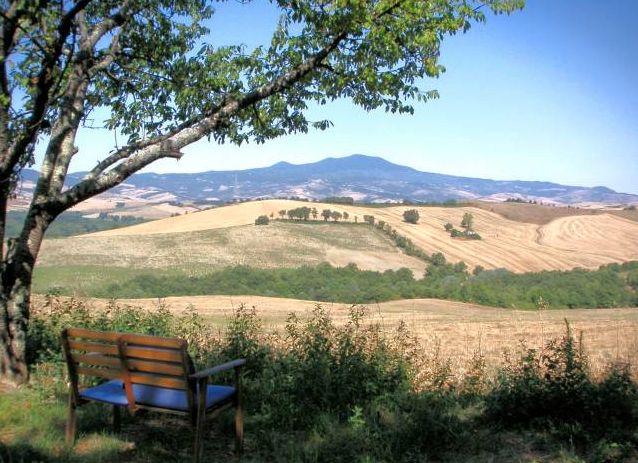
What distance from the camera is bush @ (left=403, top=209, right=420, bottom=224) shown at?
7444 centimetres

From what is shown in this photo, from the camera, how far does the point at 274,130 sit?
930 centimetres

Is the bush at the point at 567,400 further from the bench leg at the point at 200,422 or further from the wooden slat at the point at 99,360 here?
the wooden slat at the point at 99,360

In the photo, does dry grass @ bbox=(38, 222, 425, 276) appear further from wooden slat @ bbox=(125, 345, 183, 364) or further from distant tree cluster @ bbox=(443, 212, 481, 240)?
wooden slat @ bbox=(125, 345, 183, 364)

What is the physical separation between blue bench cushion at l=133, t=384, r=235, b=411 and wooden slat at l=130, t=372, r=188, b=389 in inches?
4.7

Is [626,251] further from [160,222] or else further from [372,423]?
[372,423]

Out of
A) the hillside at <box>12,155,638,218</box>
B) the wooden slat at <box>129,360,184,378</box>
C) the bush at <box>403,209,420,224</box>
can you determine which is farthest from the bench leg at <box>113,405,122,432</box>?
the hillside at <box>12,155,638,218</box>

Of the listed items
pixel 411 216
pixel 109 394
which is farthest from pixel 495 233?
pixel 109 394

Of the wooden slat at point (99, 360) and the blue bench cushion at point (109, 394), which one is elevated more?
the wooden slat at point (99, 360)

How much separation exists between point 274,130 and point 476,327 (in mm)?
14708

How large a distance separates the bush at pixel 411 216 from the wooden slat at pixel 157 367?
232ft

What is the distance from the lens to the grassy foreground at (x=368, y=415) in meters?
4.96

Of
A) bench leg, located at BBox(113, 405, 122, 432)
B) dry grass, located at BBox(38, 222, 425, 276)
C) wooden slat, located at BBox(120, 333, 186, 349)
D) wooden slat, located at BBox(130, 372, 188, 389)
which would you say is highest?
wooden slat, located at BBox(120, 333, 186, 349)

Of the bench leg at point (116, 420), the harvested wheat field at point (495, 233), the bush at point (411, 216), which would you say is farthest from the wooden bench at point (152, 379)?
the bush at point (411, 216)

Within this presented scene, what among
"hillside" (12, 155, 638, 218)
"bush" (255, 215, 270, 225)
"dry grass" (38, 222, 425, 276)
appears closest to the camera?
"dry grass" (38, 222, 425, 276)
